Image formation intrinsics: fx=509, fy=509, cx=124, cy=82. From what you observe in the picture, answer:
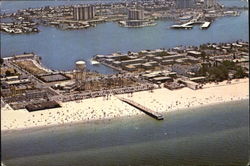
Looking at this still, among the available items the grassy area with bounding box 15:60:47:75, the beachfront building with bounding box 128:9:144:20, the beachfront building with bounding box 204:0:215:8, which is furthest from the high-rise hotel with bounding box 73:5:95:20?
the grassy area with bounding box 15:60:47:75

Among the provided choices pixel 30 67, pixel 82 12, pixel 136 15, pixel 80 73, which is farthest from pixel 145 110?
pixel 82 12

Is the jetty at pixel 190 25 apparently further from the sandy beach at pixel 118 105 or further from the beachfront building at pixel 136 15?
the sandy beach at pixel 118 105

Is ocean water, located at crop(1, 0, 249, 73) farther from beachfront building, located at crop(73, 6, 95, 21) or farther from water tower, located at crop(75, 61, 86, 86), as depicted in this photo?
beachfront building, located at crop(73, 6, 95, 21)

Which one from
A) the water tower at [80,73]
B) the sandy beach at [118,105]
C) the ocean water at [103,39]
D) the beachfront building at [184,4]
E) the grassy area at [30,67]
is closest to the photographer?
the sandy beach at [118,105]

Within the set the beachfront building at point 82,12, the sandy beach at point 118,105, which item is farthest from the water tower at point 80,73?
the beachfront building at point 82,12

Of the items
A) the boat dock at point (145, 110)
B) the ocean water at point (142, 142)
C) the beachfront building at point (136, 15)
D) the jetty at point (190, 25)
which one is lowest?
the ocean water at point (142, 142)

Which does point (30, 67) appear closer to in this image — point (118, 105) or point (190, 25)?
point (118, 105)

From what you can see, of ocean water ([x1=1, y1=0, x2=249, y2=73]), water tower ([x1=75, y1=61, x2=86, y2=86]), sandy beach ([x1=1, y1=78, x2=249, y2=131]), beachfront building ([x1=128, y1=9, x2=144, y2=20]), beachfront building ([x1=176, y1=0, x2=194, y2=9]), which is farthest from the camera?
beachfront building ([x1=176, y1=0, x2=194, y2=9])
